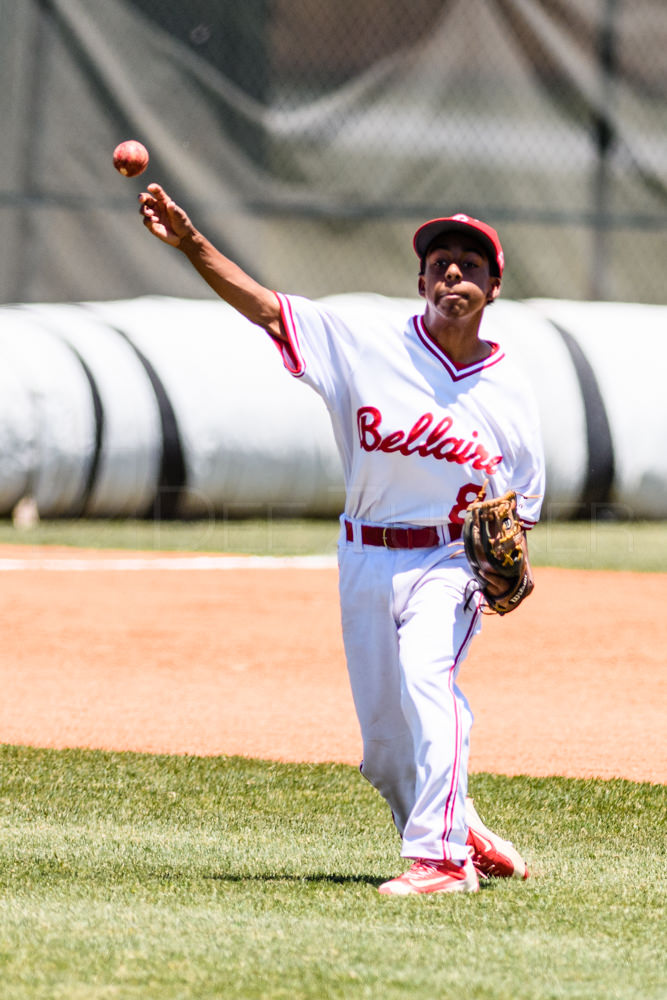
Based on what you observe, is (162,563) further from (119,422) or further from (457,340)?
(457,340)

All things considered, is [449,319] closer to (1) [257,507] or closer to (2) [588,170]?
(1) [257,507]

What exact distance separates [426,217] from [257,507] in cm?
455

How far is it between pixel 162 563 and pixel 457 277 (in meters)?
7.67

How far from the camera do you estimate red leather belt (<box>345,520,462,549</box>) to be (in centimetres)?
362

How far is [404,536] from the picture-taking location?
11.9ft

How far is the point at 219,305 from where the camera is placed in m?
14.9

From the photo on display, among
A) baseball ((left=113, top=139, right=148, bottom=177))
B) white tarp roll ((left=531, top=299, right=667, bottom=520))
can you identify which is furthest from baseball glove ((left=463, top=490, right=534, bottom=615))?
white tarp roll ((left=531, top=299, right=667, bottom=520))

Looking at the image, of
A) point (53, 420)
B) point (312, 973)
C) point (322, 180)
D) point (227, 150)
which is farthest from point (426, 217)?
point (312, 973)

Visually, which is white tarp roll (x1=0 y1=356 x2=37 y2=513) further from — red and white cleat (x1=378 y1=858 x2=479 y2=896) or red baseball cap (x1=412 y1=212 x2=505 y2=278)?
red and white cleat (x1=378 y1=858 x2=479 y2=896)

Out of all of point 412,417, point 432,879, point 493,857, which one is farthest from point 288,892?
point 412,417

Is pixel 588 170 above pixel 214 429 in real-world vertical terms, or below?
above

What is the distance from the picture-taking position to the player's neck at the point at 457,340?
12.2 ft

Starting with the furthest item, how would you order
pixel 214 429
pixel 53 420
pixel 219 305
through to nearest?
pixel 219 305 < pixel 214 429 < pixel 53 420

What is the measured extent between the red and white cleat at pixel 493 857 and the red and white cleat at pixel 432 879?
0.18m
